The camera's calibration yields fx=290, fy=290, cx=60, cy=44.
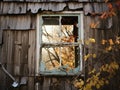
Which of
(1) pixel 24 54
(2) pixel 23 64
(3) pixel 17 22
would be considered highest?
(3) pixel 17 22

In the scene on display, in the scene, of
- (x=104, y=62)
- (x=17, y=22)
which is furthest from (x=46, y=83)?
(x=17, y=22)

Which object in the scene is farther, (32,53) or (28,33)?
(28,33)

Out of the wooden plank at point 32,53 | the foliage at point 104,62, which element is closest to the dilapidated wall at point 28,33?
the wooden plank at point 32,53

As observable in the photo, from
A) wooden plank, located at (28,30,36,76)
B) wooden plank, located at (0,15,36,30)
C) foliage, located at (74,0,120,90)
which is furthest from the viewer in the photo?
wooden plank, located at (0,15,36,30)

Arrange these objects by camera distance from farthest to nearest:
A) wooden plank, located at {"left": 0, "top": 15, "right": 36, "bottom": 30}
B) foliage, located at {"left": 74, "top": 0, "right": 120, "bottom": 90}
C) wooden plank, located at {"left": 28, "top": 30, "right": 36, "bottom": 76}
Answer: wooden plank, located at {"left": 0, "top": 15, "right": 36, "bottom": 30} < wooden plank, located at {"left": 28, "top": 30, "right": 36, "bottom": 76} < foliage, located at {"left": 74, "top": 0, "right": 120, "bottom": 90}

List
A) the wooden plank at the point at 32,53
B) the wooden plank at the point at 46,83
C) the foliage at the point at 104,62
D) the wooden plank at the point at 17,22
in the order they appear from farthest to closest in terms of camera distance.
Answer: the wooden plank at the point at 17,22 < the wooden plank at the point at 32,53 < the wooden plank at the point at 46,83 < the foliage at the point at 104,62

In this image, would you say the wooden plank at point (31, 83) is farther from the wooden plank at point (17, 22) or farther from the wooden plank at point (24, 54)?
the wooden plank at point (17, 22)

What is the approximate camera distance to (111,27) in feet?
26.6

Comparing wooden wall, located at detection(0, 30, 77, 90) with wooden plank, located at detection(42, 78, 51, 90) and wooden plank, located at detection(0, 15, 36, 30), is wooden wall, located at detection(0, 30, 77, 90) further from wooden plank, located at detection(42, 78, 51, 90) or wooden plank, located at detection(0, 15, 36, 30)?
wooden plank, located at detection(0, 15, 36, 30)

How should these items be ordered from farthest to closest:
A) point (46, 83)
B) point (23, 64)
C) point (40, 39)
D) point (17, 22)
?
1. point (17, 22)
2. point (40, 39)
3. point (23, 64)
4. point (46, 83)

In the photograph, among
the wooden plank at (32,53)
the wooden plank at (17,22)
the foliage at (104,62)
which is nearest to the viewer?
the foliage at (104,62)

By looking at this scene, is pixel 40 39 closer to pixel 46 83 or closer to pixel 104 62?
pixel 46 83

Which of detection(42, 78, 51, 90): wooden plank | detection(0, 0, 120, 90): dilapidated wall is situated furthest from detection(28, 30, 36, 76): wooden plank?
detection(42, 78, 51, 90): wooden plank

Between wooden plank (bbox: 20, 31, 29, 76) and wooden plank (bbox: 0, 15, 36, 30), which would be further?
wooden plank (bbox: 0, 15, 36, 30)
